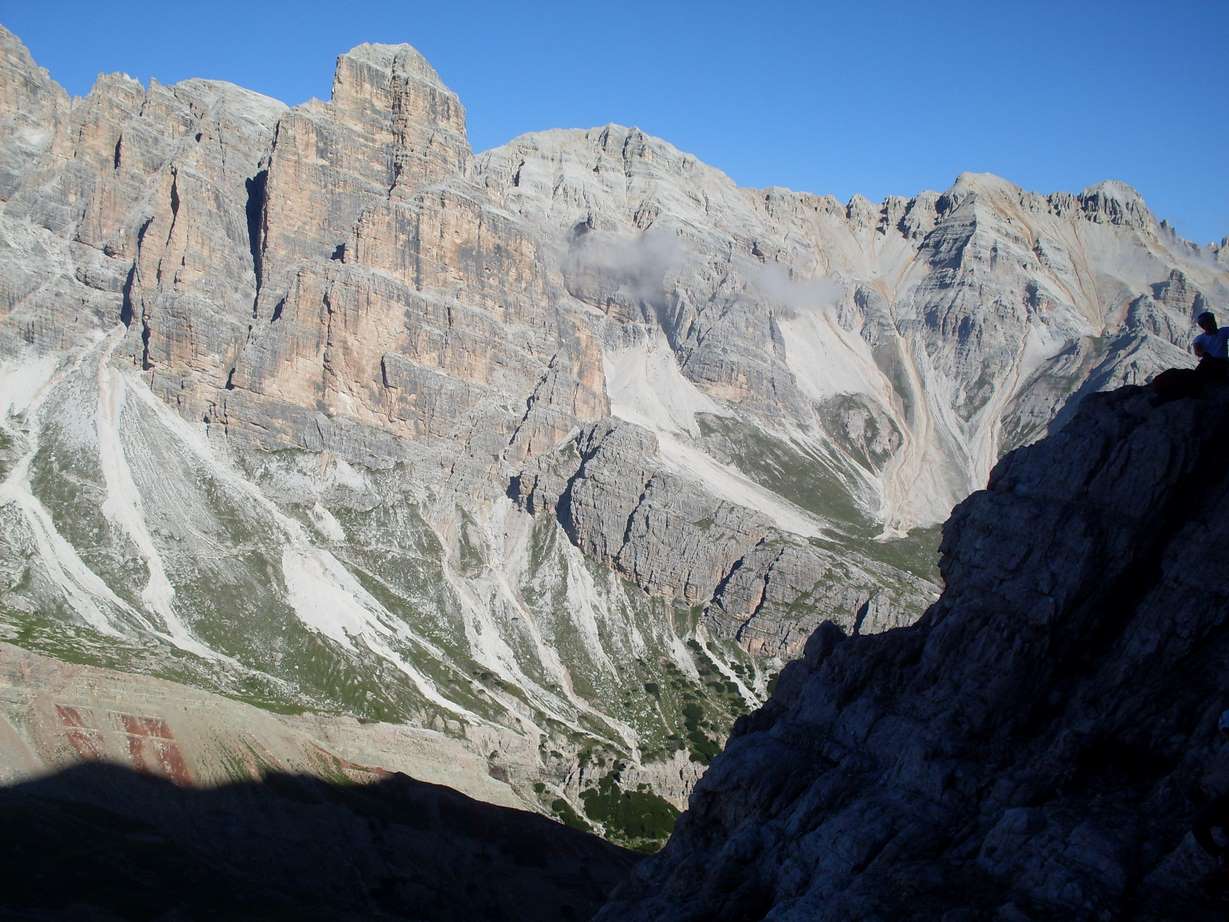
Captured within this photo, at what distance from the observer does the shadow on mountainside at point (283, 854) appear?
76.9 meters

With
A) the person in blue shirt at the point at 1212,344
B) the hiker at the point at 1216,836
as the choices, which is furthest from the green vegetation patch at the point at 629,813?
the hiker at the point at 1216,836

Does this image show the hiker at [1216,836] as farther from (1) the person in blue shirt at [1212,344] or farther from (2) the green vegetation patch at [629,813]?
(2) the green vegetation patch at [629,813]

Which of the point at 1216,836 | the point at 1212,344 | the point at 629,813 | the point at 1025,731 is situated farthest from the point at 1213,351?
the point at 629,813

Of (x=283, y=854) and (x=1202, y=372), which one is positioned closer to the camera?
(x=1202, y=372)

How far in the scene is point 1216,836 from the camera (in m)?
25.1

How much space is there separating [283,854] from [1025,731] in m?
78.0

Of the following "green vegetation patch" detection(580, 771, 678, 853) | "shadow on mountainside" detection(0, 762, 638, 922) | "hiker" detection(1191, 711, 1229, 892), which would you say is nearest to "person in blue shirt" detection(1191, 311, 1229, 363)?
"hiker" detection(1191, 711, 1229, 892)

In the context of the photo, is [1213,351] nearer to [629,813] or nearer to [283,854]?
[283,854]

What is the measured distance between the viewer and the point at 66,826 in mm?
82938

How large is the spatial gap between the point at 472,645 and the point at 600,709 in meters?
28.1

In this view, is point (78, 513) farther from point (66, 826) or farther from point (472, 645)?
point (66, 826)

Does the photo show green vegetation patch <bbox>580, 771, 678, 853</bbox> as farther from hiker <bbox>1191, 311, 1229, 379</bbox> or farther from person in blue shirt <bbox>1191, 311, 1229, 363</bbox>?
person in blue shirt <bbox>1191, 311, 1229, 363</bbox>

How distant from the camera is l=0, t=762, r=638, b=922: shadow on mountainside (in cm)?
7688

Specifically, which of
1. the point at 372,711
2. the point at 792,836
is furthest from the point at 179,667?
the point at 792,836
